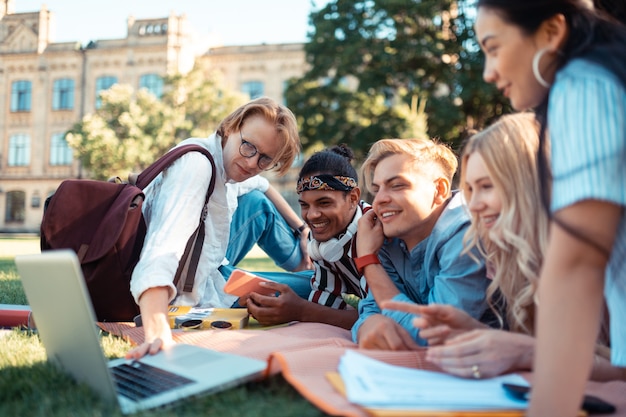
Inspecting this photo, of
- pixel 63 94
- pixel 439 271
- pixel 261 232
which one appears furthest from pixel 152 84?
pixel 439 271

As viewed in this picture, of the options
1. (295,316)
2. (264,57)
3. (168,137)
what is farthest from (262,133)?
(264,57)

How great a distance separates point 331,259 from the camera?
3.62 m

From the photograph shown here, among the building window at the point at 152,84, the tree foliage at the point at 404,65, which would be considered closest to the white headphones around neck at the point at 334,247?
the tree foliage at the point at 404,65

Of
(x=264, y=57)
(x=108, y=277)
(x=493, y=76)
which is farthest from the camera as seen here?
(x=264, y=57)

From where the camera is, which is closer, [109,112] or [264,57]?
[109,112]

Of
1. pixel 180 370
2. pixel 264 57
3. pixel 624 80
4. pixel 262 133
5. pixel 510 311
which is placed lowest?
pixel 180 370

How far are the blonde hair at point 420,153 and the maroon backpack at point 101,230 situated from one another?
1.07 metres

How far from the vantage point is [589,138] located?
1.46 meters

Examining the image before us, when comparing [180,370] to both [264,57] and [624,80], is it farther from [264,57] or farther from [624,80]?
[264,57]

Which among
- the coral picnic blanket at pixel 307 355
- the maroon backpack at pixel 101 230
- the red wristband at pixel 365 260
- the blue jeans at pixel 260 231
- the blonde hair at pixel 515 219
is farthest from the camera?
the blue jeans at pixel 260 231

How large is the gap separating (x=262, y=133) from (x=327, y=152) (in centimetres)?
62

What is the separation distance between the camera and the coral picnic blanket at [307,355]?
6.06ft

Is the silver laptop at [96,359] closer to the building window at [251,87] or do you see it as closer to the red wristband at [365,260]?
the red wristband at [365,260]

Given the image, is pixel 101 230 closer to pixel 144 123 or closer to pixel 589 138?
pixel 589 138
